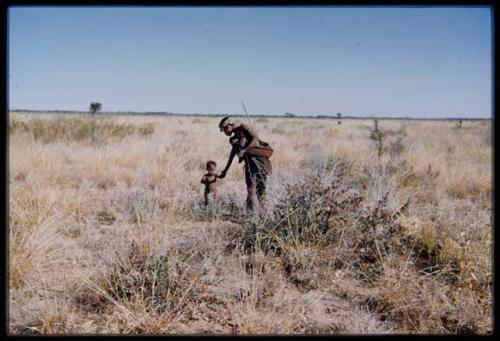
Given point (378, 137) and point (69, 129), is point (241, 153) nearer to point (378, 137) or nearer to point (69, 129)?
point (378, 137)

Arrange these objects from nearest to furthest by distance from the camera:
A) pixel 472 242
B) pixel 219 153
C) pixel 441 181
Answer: pixel 472 242 → pixel 441 181 → pixel 219 153

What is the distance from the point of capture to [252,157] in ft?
16.2

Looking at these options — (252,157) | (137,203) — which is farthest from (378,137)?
(137,203)

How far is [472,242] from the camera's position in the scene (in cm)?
393

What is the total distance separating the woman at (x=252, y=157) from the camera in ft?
16.1

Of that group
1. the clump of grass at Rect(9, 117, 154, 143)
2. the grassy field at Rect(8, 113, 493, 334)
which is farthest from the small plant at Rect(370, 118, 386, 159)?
the clump of grass at Rect(9, 117, 154, 143)

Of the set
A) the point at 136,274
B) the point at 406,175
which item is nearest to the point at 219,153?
the point at 406,175

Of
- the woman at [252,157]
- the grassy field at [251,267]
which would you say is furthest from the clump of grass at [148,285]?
the woman at [252,157]

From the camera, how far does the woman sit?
491 cm

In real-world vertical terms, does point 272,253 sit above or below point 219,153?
below

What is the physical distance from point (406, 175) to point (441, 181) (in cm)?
58

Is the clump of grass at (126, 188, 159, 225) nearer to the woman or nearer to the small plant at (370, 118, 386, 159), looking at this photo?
the woman
